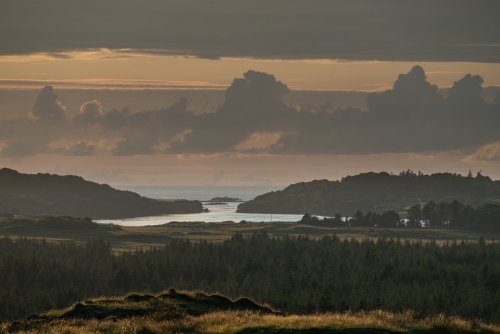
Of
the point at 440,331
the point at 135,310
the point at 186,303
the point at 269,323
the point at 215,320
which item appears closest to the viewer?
the point at 440,331

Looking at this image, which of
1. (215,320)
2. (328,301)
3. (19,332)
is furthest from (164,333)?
(328,301)

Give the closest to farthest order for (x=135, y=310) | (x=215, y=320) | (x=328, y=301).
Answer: (x=215, y=320)
(x=135, y=310)
(x=328, y=301)

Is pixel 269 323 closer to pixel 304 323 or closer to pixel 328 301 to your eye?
pixel 304 323

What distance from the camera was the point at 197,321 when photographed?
55.1 metres

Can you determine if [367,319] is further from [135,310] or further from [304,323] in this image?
[135,310]

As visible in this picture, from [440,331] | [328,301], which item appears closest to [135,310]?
[440,331]

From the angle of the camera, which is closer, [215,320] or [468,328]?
[468,328]

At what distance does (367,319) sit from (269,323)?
6652 millimetres

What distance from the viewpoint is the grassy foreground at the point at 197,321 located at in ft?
160

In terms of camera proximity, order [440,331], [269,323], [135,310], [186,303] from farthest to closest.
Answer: [186,303] → [135,310] → [269,323] → [440,331]

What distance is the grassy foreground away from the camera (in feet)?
160

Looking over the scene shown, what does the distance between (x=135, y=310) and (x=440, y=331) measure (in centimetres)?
2437

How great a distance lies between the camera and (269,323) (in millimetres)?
51156

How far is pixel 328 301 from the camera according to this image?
175625mm
